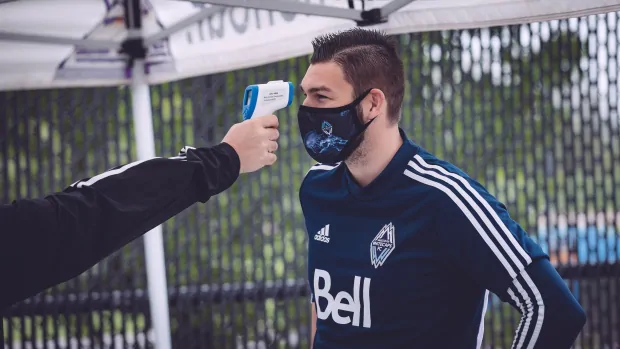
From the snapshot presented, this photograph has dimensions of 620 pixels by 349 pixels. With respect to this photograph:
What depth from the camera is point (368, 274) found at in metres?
2.00

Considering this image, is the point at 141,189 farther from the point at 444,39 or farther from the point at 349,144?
the point at 444,39

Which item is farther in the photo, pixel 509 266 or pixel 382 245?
pixel 382 245

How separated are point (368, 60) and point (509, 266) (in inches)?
34.4

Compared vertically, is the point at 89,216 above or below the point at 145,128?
below

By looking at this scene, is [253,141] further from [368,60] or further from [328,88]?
[368,60]

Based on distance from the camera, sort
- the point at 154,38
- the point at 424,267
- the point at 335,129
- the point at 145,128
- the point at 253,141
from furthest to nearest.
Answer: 1. the point at 145,128
2. the point at 154,38
3. the point at 335,129
4. the point at 424,267
5. the point at 253,141

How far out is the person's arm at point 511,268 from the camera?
171cm

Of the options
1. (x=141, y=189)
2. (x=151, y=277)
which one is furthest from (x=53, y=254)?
(x=151, y=277)

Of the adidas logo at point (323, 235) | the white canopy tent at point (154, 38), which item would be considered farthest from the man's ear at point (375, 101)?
the white canopy tent at point (154, 38)

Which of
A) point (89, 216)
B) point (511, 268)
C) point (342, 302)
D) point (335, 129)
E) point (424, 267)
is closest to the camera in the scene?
point (89, 216)

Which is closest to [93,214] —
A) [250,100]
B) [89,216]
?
[89,216]

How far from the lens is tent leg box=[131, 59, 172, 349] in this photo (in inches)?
139

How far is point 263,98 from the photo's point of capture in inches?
71.1

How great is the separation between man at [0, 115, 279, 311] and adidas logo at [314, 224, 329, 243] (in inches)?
26.8
